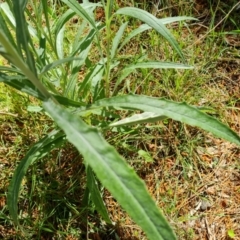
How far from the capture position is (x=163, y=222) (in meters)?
0.91

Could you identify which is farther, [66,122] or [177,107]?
[177,107]

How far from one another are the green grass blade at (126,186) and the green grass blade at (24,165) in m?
0.47

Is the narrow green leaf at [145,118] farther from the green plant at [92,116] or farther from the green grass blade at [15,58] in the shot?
the green grass blade at [15,58]

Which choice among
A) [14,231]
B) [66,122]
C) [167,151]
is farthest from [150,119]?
[14,231]

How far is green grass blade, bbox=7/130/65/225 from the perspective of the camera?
4.31 feet

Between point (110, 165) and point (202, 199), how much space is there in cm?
113

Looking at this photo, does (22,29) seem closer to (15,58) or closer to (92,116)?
(15,58)

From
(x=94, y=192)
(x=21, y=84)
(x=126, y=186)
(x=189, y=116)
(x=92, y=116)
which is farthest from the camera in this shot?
(x=92, y=116)

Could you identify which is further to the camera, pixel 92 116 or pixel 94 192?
pixel 92 116

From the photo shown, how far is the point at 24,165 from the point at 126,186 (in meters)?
0.57

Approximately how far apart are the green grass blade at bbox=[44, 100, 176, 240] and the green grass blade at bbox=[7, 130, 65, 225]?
0.47 m

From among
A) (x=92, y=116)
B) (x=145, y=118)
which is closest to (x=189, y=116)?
(x=145, y=118)

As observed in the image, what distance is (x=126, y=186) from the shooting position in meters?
0.90

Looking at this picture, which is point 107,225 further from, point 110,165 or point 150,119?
point 110,165
